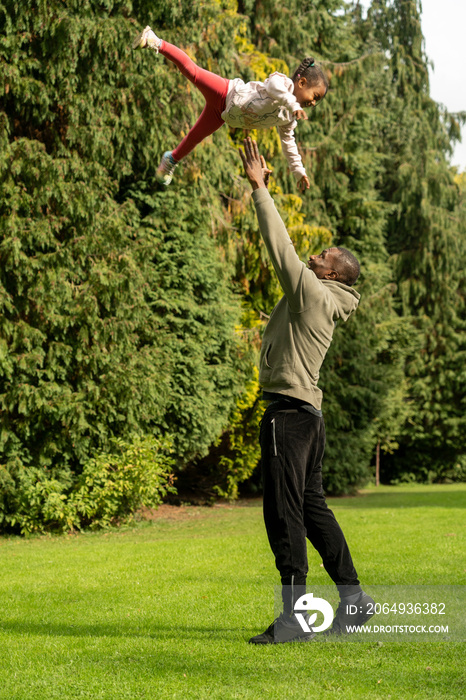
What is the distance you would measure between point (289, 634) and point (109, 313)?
7440 mm

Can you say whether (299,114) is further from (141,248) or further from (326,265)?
(141,248)

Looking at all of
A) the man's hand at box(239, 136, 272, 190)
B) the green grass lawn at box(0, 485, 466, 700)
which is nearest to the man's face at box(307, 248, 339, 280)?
the man's hand at box(239, 136, 272, 190)

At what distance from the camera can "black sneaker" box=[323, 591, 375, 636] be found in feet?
13.5

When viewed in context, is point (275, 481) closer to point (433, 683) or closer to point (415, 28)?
point (433, 683)

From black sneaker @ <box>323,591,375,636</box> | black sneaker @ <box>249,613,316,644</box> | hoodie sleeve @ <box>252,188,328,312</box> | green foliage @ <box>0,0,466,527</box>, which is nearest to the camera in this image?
hoodie sleeve @ <box>252,188,328,312</box>

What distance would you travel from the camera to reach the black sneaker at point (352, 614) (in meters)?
4.12

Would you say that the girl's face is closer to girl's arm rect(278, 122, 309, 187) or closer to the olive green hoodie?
girl's arm rect(278, 122, 309, 187)

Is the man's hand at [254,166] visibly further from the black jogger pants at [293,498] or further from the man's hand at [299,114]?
the black jogger pants at [293,498]

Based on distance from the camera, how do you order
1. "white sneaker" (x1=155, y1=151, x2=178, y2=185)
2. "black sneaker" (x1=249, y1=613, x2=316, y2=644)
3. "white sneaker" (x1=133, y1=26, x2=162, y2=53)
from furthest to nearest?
"white sneaker" (x1=155, y1=151, x2=178, y2=185), "white sneaker" (x1=133, y1=26, x2=162, y2=53), "black sneaker" (x1=249, y1=613, x2=316, y2=644)

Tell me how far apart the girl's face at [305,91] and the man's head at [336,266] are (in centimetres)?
95

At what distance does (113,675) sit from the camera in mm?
3670

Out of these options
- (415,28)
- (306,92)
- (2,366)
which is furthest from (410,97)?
(306,92)

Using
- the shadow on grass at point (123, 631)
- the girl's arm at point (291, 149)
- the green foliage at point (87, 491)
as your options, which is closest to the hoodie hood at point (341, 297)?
the girl's arm at point (291, 149)

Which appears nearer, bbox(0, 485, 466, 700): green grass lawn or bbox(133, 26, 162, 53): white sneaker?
bbox(0, 485, 466, 700): green grass lawn
